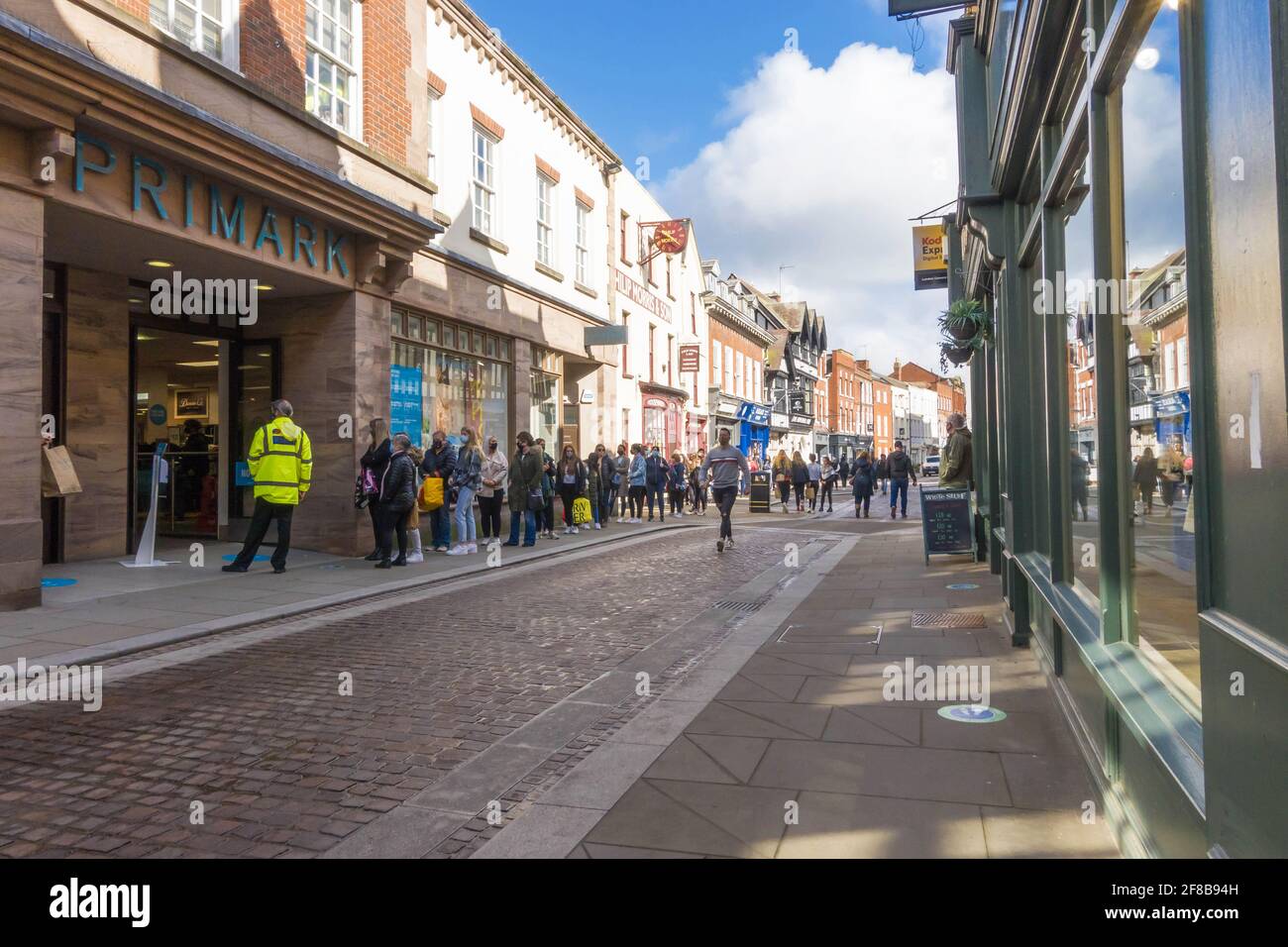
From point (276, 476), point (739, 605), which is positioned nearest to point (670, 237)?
point (276, 476)

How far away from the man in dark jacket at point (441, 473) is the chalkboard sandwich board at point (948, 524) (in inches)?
265

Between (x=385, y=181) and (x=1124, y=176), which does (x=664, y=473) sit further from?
(x=1124, y=176)

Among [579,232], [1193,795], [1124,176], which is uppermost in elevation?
[579,232]

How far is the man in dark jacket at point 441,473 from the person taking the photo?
43.2ft

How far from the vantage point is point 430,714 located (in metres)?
4.91

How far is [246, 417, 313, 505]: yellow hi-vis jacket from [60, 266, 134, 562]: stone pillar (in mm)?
1867

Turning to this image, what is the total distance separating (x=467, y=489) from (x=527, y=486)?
3.38ft

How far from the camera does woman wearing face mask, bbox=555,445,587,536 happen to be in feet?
54.5

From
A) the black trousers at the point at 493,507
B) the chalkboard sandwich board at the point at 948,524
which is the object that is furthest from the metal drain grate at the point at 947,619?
the black trousers at the point at 493,507

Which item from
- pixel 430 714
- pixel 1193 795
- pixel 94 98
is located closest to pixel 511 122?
pixel 94 98

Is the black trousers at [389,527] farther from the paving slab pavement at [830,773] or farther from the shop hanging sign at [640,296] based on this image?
the shop hanging sign at [640,296]

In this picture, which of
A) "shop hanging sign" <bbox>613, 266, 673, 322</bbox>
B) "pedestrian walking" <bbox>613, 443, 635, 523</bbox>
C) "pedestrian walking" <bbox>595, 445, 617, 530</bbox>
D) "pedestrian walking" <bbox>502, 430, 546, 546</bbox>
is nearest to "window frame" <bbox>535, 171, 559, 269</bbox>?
"shop hanging sign" <bbox>613, 266, 673, 322</bbox>

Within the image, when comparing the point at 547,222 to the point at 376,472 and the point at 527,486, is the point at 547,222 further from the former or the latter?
the point at 376,472
